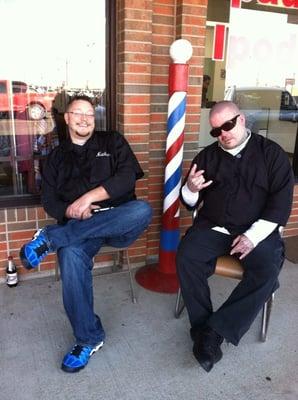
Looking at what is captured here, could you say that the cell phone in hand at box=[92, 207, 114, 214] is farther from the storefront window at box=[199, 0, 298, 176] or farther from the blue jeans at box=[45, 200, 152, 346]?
the storefront window at box=[199, 0, 298, 176]

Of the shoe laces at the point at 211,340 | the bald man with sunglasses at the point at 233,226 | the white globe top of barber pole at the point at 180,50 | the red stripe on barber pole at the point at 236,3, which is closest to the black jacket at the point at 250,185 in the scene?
the bald man with sunglasses at the point at 233,226

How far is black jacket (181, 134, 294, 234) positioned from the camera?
2191 millimetres

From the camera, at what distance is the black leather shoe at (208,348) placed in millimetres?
1992

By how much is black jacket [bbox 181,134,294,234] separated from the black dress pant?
0.45ft

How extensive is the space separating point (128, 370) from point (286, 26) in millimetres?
3245

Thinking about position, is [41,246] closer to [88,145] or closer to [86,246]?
[86,246]

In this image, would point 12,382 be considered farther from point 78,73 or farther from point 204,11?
point 204,11

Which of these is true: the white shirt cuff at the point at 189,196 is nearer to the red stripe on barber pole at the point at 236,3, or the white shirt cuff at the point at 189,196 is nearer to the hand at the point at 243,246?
the hand at the point at 243,246

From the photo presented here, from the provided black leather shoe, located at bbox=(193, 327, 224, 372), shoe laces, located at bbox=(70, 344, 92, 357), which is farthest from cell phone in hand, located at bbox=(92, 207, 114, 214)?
black leather shoe, located at bbox=(193, 327, 224, 372)

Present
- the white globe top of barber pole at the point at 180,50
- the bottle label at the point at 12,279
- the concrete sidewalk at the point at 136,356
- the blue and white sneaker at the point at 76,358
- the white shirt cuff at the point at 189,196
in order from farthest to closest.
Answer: the bottle label at the point at 12,279 < the white globe top of barber pole at the point at 180,50 < the white shirt cuff at the point at 189,196 < the blue and white sneaker at the point at 76,358 < the concrete sidewalk at the point at 136,356

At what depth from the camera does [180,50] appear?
8.48 feet

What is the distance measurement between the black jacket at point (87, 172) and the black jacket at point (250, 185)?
51 centimetres

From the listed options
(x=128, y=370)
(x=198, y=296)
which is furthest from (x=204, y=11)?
(x=128, y=370)

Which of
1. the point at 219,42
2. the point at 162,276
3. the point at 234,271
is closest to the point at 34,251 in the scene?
the point at 234,271
